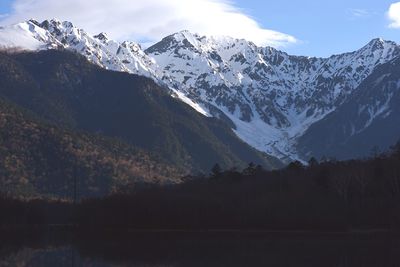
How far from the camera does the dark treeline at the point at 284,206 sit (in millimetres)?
156250

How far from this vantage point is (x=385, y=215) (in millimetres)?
152625

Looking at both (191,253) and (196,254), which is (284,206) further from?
(196,254)

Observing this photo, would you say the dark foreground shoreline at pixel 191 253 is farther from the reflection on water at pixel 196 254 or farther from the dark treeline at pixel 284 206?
the dark treeline at pixel 284 206

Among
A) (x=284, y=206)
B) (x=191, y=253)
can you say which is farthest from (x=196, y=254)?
(x=284, y=206)

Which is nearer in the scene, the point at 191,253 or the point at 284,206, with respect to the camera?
the point at 191,253

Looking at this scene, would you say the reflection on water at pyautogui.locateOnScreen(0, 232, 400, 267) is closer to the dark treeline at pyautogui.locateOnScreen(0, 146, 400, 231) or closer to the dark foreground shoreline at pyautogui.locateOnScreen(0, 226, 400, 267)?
the dark foreground shoreline at pyautogui.locateOnScreen(0, 226, 400, 267)

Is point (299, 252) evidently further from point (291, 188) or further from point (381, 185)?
A: point (291, 188)

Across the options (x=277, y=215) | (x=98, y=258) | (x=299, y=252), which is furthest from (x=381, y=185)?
(x=98, y=258)

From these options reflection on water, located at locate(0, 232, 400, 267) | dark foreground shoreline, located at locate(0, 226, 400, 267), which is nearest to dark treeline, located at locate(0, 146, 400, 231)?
dark foreground shoreline, located at locate(0, 226, 400, 267)

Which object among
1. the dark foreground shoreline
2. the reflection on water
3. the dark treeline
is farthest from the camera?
the dark treeline

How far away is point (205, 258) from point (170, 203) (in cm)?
8131

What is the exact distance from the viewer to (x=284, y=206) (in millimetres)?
164125

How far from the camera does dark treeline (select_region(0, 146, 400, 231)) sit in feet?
513

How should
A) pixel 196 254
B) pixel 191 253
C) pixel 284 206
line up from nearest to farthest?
1. pixel 196 254
2. pixel 191 253
3. pixel 284 206
